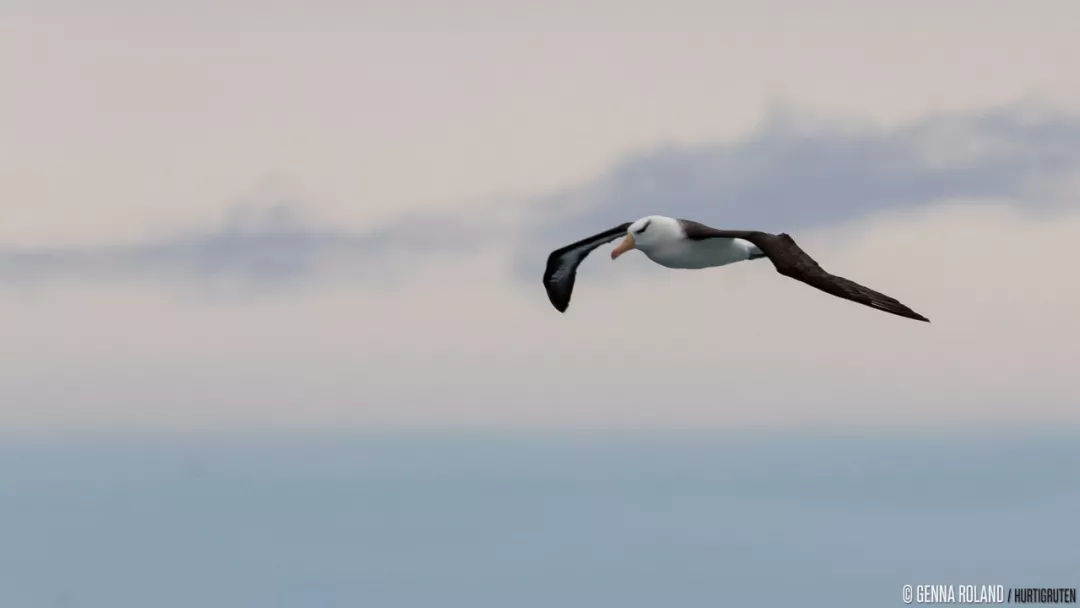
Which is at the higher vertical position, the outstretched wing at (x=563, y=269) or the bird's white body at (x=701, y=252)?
the outstretched wing at (x=563, y=269)

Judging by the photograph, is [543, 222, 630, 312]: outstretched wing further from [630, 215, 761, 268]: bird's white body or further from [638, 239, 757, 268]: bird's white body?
[638, 239, 757, 268]: bird's white body

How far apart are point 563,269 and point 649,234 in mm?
4651

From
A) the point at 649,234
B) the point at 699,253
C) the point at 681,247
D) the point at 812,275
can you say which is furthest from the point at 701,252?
the point at 812,275

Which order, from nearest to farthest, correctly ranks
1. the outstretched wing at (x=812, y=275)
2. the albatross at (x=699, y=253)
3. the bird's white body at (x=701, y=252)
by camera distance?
the outstretched wing at (x=812, y=275)
the albatross at (x=699, y=253)
the bird's white body at (x=701, y=252)

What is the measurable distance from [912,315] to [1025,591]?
11303mm

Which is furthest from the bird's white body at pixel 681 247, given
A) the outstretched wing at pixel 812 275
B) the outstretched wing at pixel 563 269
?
the outstretched wing at pixel 563 269

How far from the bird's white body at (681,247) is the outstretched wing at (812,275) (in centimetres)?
243

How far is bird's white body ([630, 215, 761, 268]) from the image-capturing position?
30.8m

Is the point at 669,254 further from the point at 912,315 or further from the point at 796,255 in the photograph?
the point at 912,315

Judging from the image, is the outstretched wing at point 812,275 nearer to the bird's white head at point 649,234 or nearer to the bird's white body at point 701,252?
the bird's white body at point 701,252

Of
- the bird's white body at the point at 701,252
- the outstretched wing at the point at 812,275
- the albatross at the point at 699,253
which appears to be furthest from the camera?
the bird's white body at the point at 701,252

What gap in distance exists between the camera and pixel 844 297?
2456cm

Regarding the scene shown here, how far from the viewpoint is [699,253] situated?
31.0 metres

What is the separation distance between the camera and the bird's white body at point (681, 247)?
30844 mm
